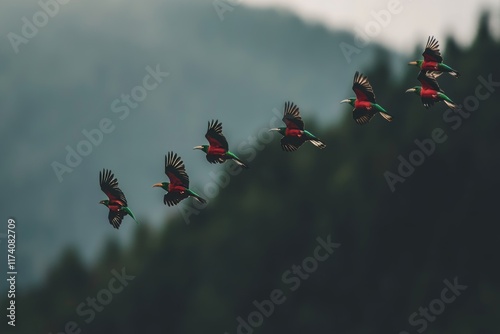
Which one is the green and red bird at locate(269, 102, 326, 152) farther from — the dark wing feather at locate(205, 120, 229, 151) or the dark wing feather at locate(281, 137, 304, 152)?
the dark wing feather at locate(205, 120, 229, 151)

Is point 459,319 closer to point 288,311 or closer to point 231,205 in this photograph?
point 288,311

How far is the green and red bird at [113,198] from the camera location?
21.2 meters

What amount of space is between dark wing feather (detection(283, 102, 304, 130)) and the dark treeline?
71.4 m

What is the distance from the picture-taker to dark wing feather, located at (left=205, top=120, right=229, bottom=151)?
21.3 metres

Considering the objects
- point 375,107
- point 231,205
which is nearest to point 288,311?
point 231,205

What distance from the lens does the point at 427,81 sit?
72.6 feet

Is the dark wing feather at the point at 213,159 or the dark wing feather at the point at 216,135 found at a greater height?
the dark wing feather at the point at 216,135

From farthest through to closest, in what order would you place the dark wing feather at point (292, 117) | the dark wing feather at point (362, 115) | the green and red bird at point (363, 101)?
the green and red bird at point (363, 101), the dark wing feather at point (362, 115), the dark wing feather at point (292, 117)

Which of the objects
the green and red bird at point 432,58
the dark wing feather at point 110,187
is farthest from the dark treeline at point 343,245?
the dark wing feather at point 110,187

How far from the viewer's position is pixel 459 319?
93250mm

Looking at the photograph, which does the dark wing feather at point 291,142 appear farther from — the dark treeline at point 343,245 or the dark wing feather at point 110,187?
the dark treeline at point 343,245

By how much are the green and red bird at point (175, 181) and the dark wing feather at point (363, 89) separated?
3907 millimetres

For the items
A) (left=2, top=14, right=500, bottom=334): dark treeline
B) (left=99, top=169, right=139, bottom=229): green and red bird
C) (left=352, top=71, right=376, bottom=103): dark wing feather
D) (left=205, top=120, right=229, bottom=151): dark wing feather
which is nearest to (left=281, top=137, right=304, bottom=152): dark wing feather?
(left=205, top=120, right=229, bottom=151): dark wing feather

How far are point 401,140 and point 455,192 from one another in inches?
539
